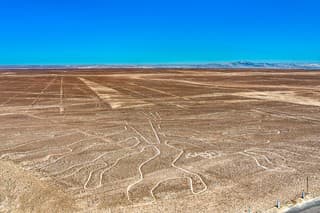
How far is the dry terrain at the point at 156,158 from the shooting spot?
10.2m

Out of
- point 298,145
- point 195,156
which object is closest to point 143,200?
point 195,156

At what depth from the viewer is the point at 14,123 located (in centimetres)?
2167

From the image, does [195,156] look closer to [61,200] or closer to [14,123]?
[61,200]

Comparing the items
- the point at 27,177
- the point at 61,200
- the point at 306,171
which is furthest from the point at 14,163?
the point at 306,171

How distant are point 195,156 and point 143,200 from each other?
4687 millimetres

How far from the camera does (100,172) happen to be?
12.5 metres

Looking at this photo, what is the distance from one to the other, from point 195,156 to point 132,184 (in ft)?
12.5

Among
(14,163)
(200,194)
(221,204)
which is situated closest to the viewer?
(221,204)

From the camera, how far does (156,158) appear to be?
556 inches

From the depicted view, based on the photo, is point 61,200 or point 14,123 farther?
point 14,123

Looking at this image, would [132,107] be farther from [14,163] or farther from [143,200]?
[143,200]

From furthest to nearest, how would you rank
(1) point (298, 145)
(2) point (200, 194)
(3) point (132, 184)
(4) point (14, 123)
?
(4) point (14, 123)
(1) point (298, 145)
(3) point (132, 184)
(2) point (200, 194)

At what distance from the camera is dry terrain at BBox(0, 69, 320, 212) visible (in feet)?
33.5

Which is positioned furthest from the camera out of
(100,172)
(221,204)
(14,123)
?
(14,123)
